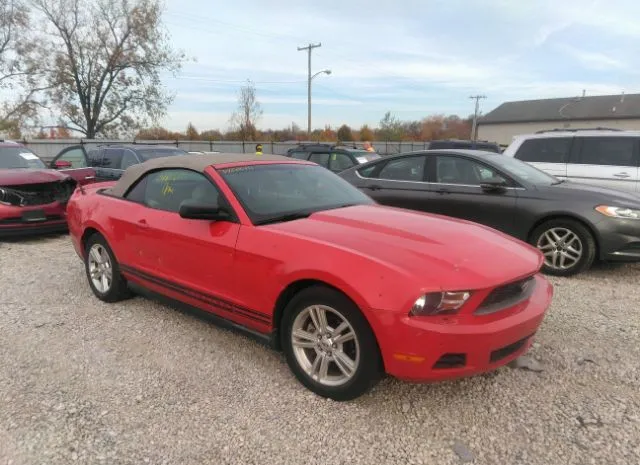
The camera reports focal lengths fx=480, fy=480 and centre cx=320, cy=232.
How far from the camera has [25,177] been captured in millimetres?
7637

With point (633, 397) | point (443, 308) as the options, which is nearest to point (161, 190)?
point (443, 308)

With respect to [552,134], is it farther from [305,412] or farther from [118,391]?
[118,391]

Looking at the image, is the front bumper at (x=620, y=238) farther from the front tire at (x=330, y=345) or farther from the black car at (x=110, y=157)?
the black car at (x=110, y=157)

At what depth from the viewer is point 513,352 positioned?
2.75 meters

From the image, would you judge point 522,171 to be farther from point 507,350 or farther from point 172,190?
point 172,190

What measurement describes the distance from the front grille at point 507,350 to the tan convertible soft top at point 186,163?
94.8 inches

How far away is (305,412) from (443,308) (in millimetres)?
1018

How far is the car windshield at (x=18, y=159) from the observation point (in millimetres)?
8463

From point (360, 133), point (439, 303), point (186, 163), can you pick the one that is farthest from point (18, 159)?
point (360, 133)

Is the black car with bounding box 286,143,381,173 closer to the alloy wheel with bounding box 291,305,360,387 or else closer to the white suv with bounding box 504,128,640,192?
the white suv with bounding box 504,128,640,192

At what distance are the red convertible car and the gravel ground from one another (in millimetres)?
310

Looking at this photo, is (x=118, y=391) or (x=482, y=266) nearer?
(x=482, y=266)

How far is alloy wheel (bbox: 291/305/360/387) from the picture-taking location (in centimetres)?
278

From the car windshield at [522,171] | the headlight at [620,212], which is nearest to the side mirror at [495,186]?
the car windshield at [522,171]
